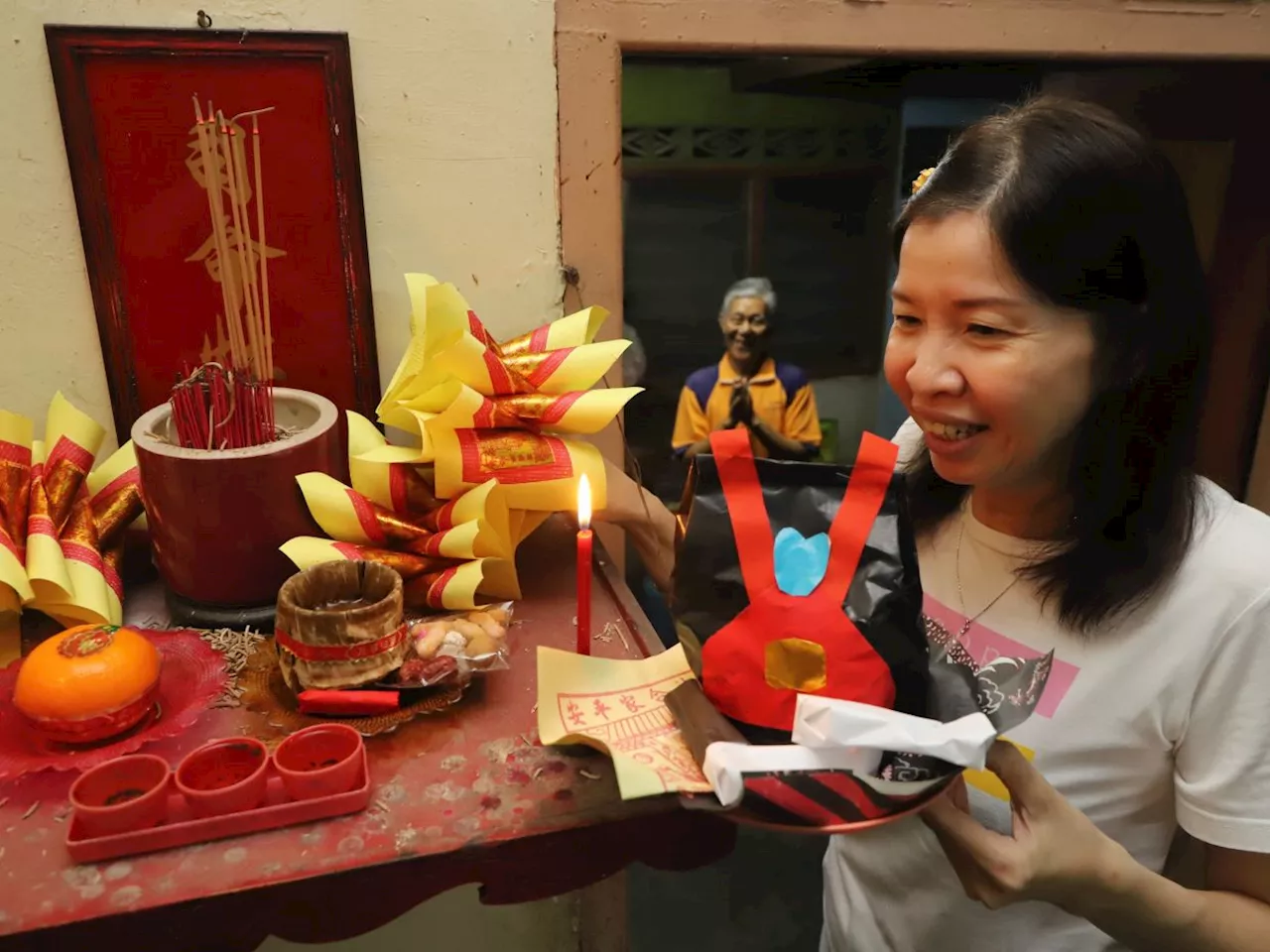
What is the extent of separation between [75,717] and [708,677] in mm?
545

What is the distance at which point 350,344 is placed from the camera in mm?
1218

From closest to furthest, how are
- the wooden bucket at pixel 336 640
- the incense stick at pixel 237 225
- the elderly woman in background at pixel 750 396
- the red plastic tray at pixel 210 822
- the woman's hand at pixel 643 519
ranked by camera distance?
the red plastic tray at pixel 210 822, the wooden bucket at pixel 336 640, the incense stick at pixel 237 225, the woman's hand at pixel 643 519, the elderly woman in background at pixel 750 396

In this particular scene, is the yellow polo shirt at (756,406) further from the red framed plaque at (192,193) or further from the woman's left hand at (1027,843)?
the woman's left hand at (1027,843)

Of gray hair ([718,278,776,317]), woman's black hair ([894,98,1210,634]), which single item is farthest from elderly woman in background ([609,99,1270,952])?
gray hair ([718,278,776,317])

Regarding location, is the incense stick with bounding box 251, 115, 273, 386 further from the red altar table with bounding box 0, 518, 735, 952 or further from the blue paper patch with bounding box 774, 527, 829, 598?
the blue paper patch with bounding box 774, 527, 829, 598

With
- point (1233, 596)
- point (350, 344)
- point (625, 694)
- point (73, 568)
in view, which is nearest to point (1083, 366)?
point (1233, 596)

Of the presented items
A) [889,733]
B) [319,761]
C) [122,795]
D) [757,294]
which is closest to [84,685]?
[122,795]

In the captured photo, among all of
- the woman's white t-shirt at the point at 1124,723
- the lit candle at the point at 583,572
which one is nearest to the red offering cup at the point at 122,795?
the lit candle at the point at 583,572

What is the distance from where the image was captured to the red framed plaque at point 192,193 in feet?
3.48

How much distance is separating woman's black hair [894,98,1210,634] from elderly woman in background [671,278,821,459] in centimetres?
178

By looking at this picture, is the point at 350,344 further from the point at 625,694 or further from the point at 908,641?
the point at 908,641

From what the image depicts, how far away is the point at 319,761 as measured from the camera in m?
0.81

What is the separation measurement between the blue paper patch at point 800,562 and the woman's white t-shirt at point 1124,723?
0.31m

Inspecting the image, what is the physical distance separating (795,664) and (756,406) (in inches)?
81.0
